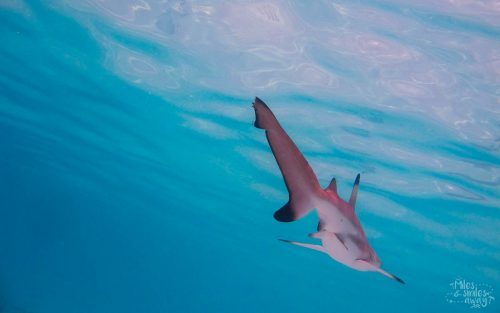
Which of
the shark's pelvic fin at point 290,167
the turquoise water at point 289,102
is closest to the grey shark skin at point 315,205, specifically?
the shark's pelvic fin at point 290,167

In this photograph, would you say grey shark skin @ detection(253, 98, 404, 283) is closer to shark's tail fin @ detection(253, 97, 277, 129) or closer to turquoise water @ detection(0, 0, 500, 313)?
shark's tail fin @ detection(253, 97, 277, 129)

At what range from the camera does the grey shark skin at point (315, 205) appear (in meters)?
2.08

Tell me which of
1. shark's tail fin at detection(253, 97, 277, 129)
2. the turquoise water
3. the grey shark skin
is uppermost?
the turquoise water

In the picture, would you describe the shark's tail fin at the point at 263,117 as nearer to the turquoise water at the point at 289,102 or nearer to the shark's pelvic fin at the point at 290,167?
the shark's pelvic fin at the point at 290,167

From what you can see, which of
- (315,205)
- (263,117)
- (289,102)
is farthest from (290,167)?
(289,102)

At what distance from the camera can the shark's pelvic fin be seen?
2.06m

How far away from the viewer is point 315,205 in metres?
2.49

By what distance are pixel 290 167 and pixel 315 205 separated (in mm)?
447

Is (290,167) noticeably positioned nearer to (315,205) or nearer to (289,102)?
(315,205)

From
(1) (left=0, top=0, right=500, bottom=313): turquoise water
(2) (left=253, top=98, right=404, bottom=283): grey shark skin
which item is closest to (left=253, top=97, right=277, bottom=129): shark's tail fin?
(2) (left=253, top=98, right=404, bottom=283): grey shark skin

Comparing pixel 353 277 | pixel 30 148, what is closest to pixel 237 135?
pixel 30 148

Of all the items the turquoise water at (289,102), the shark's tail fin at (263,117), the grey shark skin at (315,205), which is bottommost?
the grey shark skin at (315,205)

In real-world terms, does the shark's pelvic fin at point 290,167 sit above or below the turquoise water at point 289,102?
below

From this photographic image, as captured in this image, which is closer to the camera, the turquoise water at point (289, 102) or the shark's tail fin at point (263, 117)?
the shark's tail fin at point (263, 117)
